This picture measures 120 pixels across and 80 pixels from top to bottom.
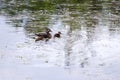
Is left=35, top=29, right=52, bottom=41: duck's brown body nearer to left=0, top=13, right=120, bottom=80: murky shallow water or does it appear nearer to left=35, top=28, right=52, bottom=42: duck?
left=35, top=28, right=52, bottom=42: duck

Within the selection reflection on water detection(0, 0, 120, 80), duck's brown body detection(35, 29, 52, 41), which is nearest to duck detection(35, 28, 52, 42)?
duck's brown body detection(35, 29, 52, 41)

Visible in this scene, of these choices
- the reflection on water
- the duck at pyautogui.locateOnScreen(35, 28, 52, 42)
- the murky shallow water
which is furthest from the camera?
the duck at pyautogui.locateOnScreen(35, 28, 52, 42)

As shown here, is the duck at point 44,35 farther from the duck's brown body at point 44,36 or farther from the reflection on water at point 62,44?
the reflection on water at point 62,44

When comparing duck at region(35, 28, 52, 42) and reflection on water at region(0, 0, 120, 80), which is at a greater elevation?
duck at region(35, 28, 52, 42)

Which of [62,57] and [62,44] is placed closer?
[62,57]

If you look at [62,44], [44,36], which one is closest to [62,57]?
[62,44]

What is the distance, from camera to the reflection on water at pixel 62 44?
11.3 meters

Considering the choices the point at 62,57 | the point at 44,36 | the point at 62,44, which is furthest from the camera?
Answer: the point at 44,36

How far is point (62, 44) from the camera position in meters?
14.3

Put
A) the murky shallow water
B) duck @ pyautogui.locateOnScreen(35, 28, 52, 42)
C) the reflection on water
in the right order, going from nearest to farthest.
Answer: the murky shallow water
the reflection on water
duck @ pyautogui.locateOnScreen(35, 28, 52, 42)

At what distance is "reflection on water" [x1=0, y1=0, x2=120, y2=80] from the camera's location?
11297 mm

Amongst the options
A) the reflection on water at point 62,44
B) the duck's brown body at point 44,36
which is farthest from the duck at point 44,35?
the reflection on water at point 62,44

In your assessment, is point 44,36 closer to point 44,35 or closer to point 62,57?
point 44,35

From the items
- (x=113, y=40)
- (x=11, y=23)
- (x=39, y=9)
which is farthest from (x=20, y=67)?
(x=39, y=9)
